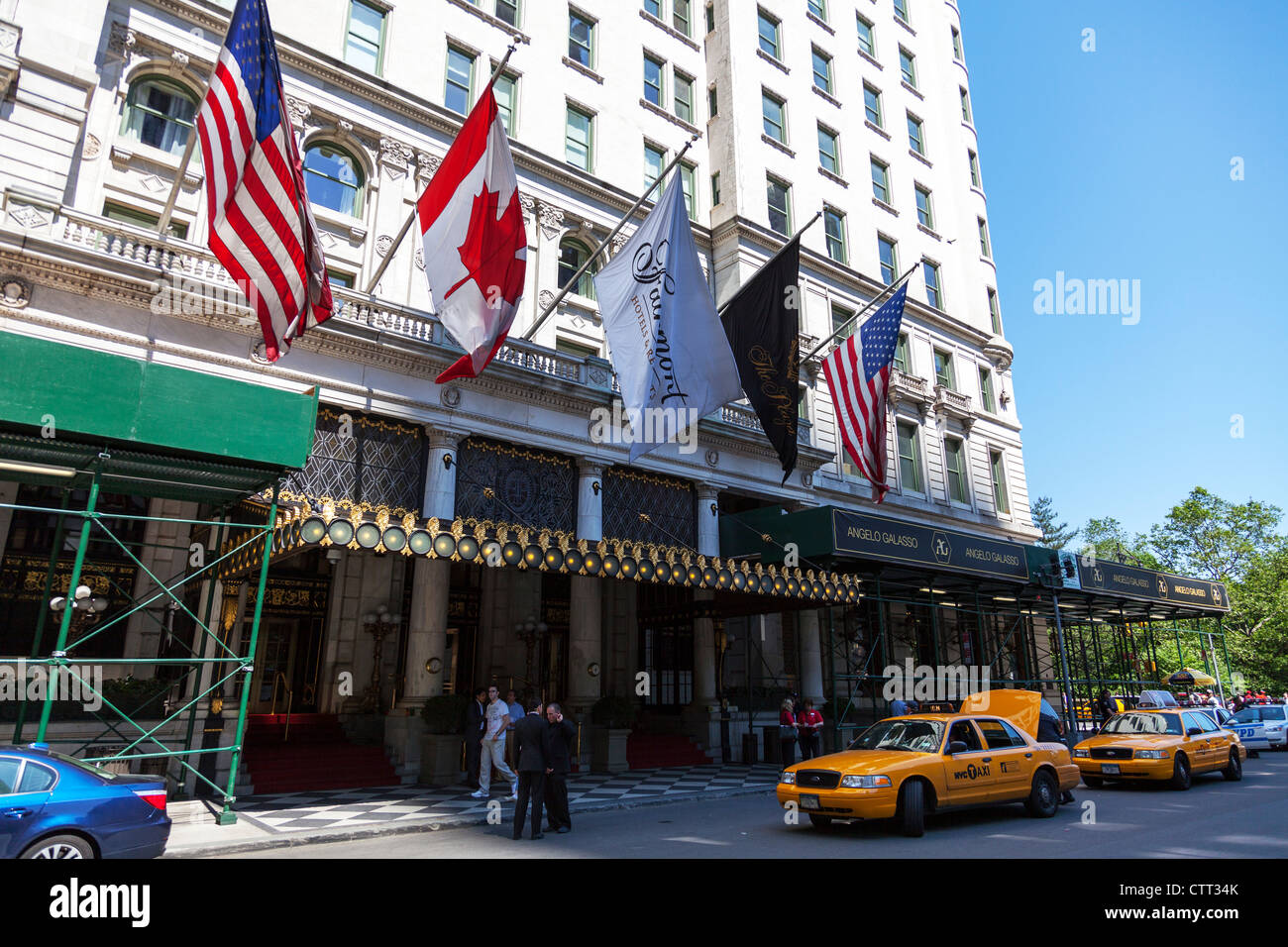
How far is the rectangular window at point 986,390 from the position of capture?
1486 inches

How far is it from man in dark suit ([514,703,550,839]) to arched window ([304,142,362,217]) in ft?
50.3

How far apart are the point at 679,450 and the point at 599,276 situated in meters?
8.35

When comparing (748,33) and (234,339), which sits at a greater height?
(748,33)

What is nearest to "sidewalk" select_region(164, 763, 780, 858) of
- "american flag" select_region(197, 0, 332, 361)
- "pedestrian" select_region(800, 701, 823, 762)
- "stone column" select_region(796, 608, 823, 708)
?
"pedestrian" select_region(800, 701, 823, 762)

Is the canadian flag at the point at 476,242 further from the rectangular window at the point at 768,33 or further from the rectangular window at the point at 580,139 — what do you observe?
the rectangular window at the point at 768,33

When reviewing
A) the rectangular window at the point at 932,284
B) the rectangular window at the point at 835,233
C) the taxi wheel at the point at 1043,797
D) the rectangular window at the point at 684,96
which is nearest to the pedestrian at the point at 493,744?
the taxi wheel at the point at 1043,797

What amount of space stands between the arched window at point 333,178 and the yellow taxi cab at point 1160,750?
21.4m

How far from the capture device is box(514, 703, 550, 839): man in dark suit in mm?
10820

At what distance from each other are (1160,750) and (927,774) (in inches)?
316

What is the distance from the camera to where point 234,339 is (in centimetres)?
1653

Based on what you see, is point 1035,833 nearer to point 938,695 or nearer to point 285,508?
point 285,508

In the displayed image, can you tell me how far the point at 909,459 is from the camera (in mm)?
32625

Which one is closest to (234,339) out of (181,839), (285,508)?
(285,508)

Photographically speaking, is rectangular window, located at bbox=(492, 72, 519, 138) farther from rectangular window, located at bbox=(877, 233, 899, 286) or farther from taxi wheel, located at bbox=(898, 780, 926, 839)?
Result: taxi wheel, located at bbox=(898, 780, 926, 839)
